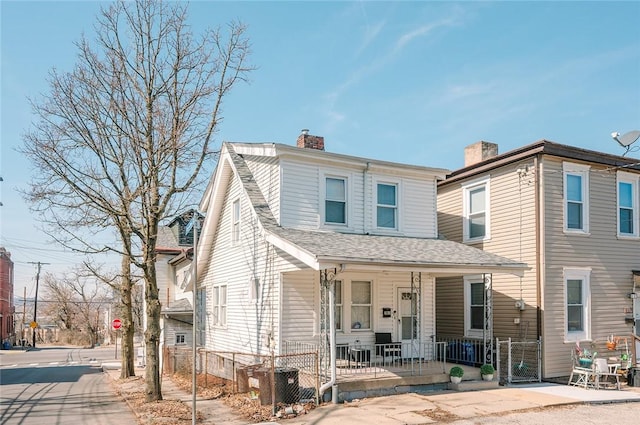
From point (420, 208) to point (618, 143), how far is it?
5805 mm

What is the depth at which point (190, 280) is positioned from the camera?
21.9 m

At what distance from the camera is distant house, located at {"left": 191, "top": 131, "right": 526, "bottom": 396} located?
44.8 feet

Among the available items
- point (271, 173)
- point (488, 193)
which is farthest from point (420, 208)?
point (271, 173)

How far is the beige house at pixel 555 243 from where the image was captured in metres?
15.2

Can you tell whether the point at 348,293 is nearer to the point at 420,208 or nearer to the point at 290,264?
the point at 290,264

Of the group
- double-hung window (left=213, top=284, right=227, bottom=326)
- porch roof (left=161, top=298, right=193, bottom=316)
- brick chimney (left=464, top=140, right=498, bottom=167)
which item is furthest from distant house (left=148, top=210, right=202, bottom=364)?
brick chimney (left=464, top=140, right=498, bottom=167)

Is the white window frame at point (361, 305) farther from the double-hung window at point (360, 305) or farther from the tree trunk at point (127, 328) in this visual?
the tree trunk at point (127, 328)

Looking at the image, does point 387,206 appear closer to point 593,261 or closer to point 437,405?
point 437,405

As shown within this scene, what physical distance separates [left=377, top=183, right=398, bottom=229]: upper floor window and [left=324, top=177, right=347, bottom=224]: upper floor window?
1.21m

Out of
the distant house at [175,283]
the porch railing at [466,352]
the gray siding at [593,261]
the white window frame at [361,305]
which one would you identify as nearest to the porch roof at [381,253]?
the white window frame at [361,305]

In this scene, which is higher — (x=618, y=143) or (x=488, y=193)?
(x=618, y=143)

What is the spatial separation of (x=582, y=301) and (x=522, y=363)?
2.81 m

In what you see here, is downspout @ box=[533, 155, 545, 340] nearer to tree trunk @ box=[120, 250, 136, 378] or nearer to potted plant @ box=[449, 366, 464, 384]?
potted plant @ box=[449, 366, 464, 384]

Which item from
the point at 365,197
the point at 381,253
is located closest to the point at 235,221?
the point at 365,197
